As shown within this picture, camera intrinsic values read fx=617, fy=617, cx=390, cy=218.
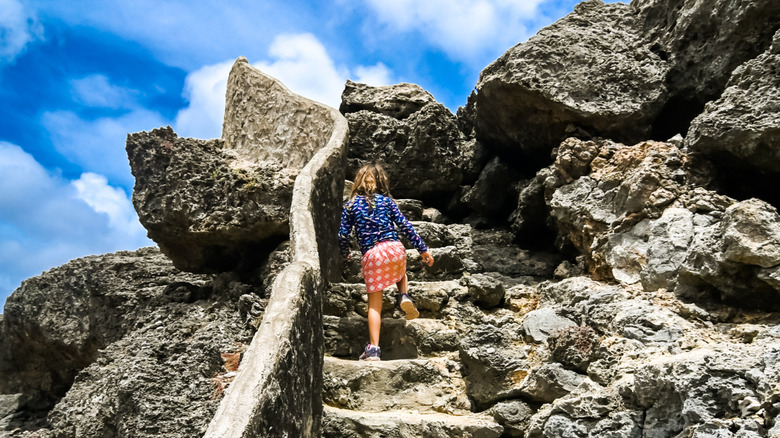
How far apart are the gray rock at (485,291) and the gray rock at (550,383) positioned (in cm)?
169

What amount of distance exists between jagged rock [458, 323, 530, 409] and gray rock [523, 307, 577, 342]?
177 millimetres

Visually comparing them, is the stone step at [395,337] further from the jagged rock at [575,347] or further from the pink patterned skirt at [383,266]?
the jagged rock at [575,347]

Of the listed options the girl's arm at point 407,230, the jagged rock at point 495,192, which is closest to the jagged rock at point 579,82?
the jagged rock at point 495,192

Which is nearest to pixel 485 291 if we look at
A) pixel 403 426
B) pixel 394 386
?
pixel 394 386

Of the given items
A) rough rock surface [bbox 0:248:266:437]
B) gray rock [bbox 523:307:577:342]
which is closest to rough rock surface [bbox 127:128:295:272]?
rough rock surface [bbox 0:248:266:437]

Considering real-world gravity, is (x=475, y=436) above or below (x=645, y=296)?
below

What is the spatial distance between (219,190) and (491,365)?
3.99 meters

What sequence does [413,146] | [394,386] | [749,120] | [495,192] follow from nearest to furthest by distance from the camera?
1. [394,386]
2. [749,120]
3. [495,192]
4. [413,146]

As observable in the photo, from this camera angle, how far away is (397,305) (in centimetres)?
618

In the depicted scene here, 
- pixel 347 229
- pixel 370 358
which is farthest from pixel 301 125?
pixel 370 358

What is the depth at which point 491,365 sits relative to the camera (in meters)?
4.85

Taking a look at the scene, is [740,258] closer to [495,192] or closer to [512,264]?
[512,264]

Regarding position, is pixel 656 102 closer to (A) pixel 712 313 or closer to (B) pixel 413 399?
(A) pixel 712 313

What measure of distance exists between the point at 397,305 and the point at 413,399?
1.44 metres
